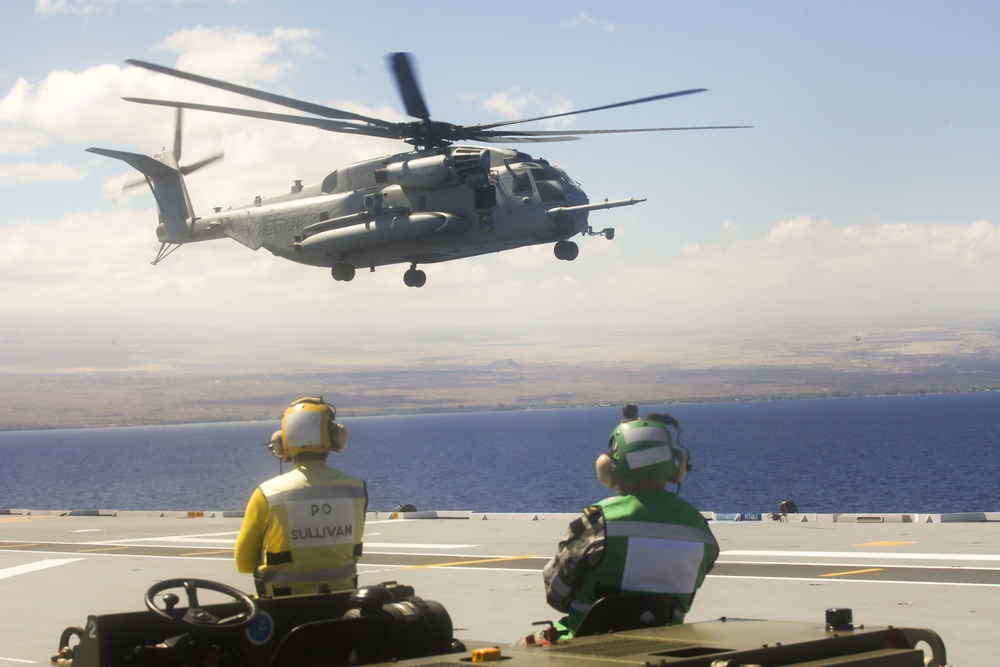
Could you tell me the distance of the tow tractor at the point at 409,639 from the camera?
4.73 m

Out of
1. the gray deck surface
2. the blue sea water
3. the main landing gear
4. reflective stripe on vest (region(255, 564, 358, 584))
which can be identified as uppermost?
the main landing gear

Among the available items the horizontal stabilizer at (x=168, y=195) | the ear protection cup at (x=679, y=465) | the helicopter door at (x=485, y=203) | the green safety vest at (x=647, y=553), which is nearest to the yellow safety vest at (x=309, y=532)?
the green safety vest at (x=647, y=553)

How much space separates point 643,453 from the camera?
632 centimetres

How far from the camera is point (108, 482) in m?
126

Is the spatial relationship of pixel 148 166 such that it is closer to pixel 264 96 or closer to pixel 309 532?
pixel 264 96

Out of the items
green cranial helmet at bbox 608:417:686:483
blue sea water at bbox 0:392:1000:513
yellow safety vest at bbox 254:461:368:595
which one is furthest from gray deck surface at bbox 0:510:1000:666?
blue sea water at bbox 0:392:1000:513

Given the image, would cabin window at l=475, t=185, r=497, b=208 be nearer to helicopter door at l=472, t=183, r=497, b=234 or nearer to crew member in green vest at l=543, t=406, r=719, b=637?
helicopter door at l=472, t=183, r=497, b=234

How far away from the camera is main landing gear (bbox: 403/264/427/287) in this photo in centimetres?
2647

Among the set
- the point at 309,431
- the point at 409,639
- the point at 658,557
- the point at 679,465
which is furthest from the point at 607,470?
the point at 309,431

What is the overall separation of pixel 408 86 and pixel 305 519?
54.1ft

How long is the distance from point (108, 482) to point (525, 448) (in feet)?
199

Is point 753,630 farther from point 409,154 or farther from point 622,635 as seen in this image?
point 409,154

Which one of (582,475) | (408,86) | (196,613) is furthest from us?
(582,475)

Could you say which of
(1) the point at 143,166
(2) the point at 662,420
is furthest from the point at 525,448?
(2) the point at 662,420
